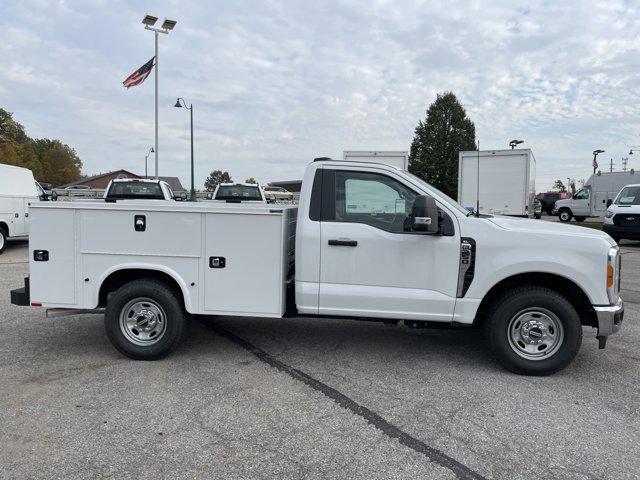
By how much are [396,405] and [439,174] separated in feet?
129

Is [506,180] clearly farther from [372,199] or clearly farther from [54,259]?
[54,259]

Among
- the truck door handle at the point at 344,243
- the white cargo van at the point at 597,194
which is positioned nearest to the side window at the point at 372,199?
the truck door handle at the point at 344,243

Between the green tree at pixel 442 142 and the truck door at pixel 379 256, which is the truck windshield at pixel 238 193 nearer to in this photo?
the truck door at pixel 379 256

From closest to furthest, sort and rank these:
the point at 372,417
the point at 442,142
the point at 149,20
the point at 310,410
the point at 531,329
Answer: the point at 372,417, the point at 310,410, the point at 531,329, the point at 149,20, the point at 442,142

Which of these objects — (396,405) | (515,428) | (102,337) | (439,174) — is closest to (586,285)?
(515,428)

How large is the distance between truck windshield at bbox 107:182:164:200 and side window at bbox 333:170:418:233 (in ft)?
32.9

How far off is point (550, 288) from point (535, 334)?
49 centimetres

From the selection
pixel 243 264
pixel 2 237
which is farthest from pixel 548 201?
pixel 243 264

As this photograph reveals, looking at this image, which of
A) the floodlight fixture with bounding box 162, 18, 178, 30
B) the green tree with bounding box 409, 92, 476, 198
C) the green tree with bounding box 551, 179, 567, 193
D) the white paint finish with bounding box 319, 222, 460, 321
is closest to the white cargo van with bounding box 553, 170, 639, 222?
the green tree with bounding box 409, 92, 476, 198

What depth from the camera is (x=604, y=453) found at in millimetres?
3248

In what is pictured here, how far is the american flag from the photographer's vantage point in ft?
87.6

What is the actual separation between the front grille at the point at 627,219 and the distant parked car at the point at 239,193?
432 inches

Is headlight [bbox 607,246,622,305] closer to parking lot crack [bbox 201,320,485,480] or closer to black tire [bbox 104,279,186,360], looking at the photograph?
parking lot crack [bbox 201,320,485,480]

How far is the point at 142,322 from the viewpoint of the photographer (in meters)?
4.86
